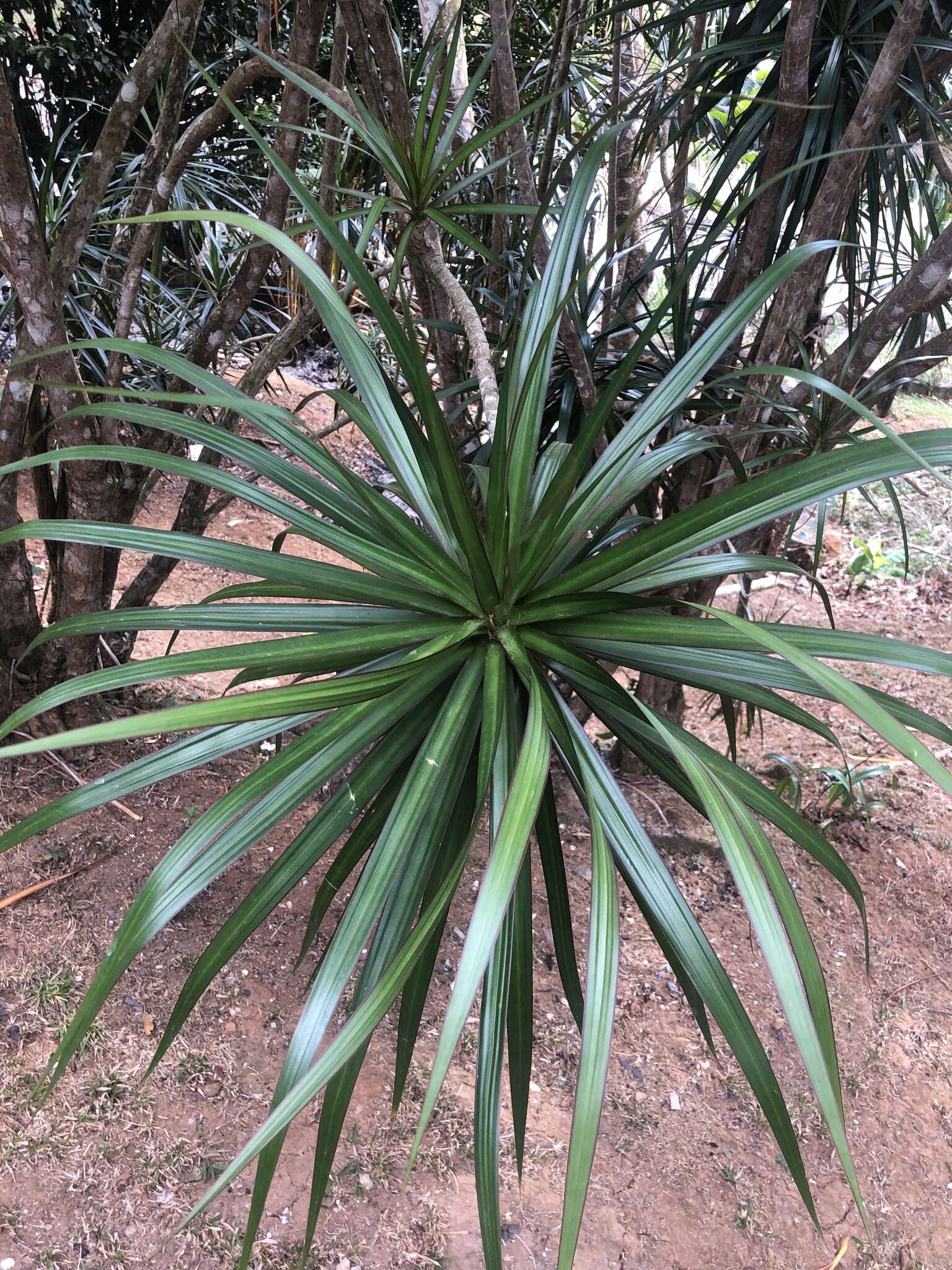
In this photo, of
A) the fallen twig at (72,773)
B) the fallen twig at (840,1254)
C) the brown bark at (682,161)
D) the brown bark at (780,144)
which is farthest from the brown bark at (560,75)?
the fallen twig at (840,1254)

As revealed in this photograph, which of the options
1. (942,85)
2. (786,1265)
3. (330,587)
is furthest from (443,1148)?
(942,85)

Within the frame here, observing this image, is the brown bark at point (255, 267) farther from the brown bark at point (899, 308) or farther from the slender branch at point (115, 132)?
the brown bark at point (899, 308)

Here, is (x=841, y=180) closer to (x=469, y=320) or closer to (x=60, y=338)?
(x=469, y=320)

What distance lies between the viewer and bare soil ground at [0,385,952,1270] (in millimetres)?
1219

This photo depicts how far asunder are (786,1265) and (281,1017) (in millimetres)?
920

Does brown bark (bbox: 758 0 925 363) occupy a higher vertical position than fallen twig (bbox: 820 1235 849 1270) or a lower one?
higher

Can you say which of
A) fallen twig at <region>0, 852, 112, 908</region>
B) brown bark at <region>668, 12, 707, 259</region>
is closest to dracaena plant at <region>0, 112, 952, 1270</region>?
fallen twig at <region>0, 852, 112, 908</region>

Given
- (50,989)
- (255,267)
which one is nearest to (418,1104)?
(50,989)

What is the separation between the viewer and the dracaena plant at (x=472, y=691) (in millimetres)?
723

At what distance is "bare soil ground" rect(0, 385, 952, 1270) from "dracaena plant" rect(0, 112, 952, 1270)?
0.48 metres

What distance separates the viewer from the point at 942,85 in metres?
1.87

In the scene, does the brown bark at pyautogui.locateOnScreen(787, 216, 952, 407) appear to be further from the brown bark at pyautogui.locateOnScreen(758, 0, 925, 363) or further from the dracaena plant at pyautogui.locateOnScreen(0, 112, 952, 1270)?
the dracaena plant at pyautogui.locateOnScreen(0, 112, 952, 1270)

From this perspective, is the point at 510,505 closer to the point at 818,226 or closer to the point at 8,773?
the point at 818,226

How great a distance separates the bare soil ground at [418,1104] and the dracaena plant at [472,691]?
1.58ft
